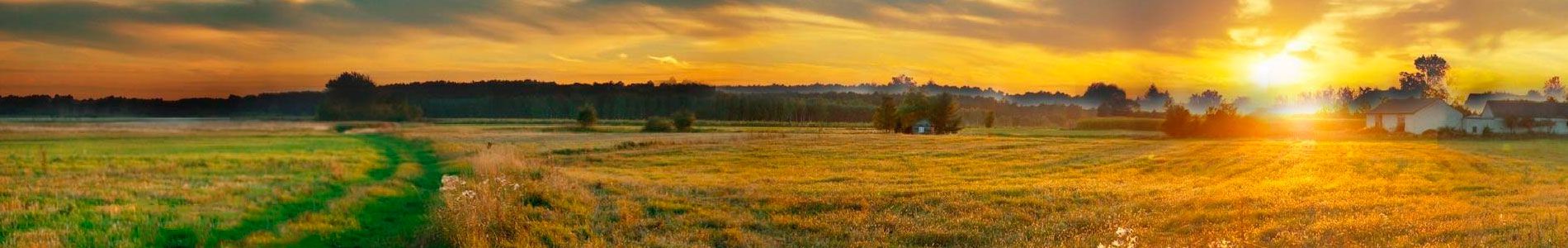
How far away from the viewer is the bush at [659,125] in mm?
79625

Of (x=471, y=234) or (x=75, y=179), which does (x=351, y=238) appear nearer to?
(x=471, y=234)

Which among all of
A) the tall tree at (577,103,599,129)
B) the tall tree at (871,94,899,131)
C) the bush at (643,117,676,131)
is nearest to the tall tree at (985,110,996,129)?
the tall tree at (871,94,899,131)

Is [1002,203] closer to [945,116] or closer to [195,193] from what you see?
[195,193]

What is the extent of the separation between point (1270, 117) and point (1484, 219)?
257 ft

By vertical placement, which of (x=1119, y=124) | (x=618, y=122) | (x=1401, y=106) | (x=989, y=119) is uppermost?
(x=1401, y=106)

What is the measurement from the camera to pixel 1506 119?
254 feet

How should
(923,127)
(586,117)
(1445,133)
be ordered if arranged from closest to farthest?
1. (1445,133)
2. (586,117)
3. (923,127)

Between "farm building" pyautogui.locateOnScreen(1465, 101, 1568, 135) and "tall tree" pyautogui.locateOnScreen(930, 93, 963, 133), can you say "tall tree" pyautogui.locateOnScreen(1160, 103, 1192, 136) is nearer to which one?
"tall tree" pyautogui.locateOnScreen(930, 93, 963, 133)

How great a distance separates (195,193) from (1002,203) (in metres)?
17.8

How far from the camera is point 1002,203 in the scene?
17688 mm

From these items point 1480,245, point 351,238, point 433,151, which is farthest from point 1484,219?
point 433,151

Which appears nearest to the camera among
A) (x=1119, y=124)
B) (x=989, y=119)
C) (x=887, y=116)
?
(x=887, y=116)

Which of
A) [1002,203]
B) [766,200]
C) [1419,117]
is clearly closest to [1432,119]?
[1419,117]

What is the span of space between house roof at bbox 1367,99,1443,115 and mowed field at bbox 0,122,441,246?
82912 millimetres
